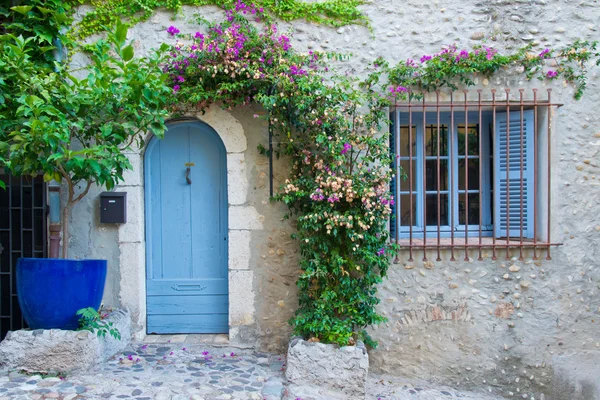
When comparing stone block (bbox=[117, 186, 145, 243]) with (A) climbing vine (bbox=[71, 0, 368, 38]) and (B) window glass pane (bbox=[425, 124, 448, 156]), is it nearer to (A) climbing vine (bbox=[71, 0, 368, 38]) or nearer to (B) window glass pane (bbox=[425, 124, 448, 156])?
(A) climbing vine (bbox=[71, 0, 368, 38])

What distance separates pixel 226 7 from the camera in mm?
4133

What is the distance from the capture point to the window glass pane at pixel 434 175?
4.43 metres

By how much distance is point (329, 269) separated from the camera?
387 centimetres

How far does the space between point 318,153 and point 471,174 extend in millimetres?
1526

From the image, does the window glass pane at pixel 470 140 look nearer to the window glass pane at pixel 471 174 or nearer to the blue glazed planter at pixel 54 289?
the window glass pane at pixel 471 174

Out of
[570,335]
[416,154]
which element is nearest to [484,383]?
[570,335]

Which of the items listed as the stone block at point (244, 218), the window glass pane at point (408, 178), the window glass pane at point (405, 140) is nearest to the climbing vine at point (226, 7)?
the window glass pane at point (405, 140)

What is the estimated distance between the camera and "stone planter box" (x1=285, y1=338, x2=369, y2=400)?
A: 3590 mm

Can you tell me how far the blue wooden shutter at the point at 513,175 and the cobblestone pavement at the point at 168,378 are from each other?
7.70 feet

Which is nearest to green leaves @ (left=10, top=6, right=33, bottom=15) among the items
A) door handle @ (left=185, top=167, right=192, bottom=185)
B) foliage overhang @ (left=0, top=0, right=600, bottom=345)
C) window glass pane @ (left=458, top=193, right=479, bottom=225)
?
foliage overhang @ (left=0, top=0, right=600, bottom=345)

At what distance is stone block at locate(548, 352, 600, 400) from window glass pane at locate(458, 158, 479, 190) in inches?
65.7

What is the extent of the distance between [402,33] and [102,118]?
→ 2.58 meters

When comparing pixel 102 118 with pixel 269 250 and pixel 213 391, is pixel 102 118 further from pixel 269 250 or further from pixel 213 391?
pixel 213 391

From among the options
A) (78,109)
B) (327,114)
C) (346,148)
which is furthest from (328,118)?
(78,109)
